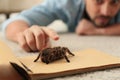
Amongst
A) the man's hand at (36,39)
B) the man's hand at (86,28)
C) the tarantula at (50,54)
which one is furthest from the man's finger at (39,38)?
the man's hand at (86,28)

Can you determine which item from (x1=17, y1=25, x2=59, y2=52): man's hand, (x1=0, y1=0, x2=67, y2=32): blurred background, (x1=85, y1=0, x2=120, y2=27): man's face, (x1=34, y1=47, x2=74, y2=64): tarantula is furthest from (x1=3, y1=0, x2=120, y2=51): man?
(x1=0, y1=0, x2=67, y2=32): blurred background

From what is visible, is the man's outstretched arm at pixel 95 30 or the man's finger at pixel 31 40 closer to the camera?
the man's finger at pixel 31 40

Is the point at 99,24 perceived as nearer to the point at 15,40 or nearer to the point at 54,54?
the point at 15,40

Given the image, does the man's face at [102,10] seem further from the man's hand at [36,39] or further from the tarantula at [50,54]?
the tarantula at [50,54]

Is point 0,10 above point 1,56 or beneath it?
beneath

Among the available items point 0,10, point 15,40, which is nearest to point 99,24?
point 15,40

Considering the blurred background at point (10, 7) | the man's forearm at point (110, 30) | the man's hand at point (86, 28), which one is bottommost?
the blurred background at point (10, 7)

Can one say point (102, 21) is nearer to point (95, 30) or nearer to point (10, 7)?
point (95, 30)
